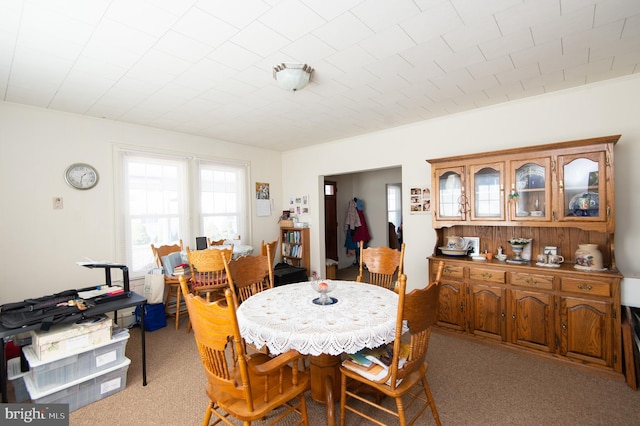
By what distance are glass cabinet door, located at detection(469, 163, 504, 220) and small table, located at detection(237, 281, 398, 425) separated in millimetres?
1592


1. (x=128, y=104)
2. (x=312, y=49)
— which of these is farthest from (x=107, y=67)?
(x=312, y=49)

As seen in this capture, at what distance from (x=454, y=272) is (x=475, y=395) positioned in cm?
124

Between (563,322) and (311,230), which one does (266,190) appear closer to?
(311,230)

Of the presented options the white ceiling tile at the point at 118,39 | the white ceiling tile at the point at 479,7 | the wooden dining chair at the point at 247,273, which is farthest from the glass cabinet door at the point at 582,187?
the white ceiling tile at the point at 118,39

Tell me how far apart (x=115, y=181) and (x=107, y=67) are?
177 centimetres

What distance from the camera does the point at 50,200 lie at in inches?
127

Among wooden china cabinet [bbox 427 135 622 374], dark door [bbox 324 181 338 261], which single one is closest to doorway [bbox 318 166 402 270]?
dark door [bbox 324 181 338 261]

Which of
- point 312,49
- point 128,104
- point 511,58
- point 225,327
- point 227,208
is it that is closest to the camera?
point 225,327

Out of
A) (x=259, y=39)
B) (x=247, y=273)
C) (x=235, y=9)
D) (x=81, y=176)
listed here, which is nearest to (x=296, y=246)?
(x=247, y=273)

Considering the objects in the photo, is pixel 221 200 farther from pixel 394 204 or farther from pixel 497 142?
pixel 394 204

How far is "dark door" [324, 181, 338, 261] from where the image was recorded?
657 cm

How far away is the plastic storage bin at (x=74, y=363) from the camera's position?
203 cm

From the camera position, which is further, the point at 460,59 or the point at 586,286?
the point at 586,286

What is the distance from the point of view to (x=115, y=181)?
12.1 ft
